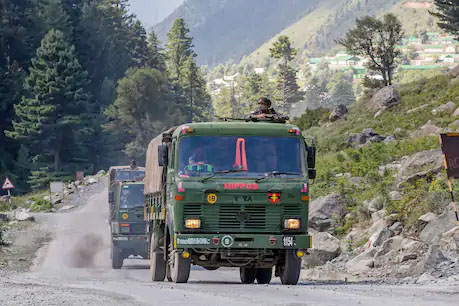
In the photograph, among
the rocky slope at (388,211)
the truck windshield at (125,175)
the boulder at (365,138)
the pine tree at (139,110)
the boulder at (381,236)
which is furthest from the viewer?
the pine tree at (139,110)

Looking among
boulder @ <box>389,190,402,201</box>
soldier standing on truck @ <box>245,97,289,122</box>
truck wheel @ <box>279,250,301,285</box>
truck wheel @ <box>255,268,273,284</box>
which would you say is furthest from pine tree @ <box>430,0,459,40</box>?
truck wheel @ <box>279,250,301,285</box>

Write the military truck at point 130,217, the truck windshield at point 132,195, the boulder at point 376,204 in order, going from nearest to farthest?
the military truck at point 130,217 → the boulder at point 376,204 → the truck windshield at point 132,195

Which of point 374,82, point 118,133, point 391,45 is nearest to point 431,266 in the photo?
point 374,82

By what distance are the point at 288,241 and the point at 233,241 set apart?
0.95 m

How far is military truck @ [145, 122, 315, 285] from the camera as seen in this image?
617 inches

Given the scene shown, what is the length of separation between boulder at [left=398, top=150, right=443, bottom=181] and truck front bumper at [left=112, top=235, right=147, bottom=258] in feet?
28.0

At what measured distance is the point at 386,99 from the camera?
60.2m

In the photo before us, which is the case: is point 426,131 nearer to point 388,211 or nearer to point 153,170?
point 388,211

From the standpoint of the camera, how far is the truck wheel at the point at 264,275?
18.5 m

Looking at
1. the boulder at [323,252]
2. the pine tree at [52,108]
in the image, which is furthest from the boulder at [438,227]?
the pine tree at [52,108]

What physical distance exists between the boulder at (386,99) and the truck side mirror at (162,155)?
43.2 m

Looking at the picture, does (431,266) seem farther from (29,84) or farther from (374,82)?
(29,84)

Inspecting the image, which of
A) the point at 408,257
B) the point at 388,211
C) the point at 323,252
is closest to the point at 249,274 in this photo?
the point at 408,257

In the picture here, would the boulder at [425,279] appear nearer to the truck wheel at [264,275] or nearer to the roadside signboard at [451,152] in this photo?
the roadside signboard at [451,152]
